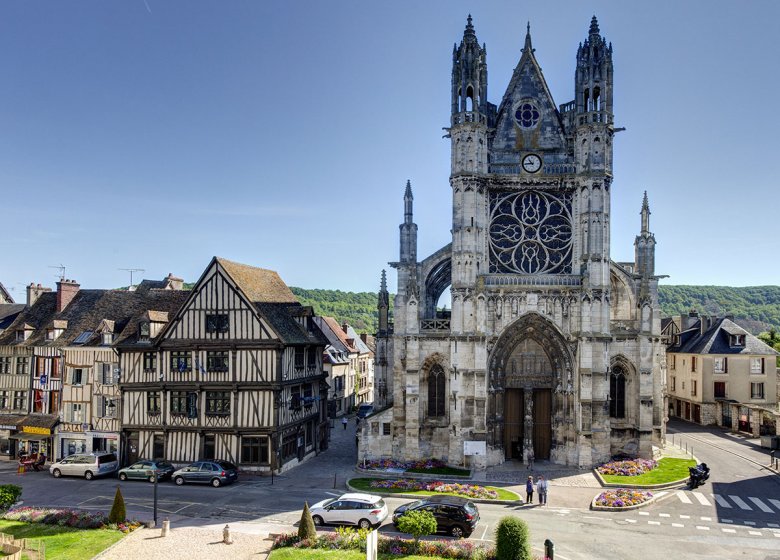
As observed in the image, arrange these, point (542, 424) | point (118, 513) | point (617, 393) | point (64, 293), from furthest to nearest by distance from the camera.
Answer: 1. point (64, 293)
2. point (617, 393)
3. point (542, 424)
4. point (118, 513)

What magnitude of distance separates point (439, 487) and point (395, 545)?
9477 millimetres

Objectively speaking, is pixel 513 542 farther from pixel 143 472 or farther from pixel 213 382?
pixel 143 472

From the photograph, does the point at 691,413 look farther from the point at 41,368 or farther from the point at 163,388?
the point at 41,368

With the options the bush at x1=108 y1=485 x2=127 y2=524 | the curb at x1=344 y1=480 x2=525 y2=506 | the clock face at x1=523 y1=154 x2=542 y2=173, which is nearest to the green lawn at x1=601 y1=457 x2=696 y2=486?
the curb at x1=344 y1=480 x2=525 y2=506

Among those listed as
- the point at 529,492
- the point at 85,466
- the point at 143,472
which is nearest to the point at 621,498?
the point at 529,492

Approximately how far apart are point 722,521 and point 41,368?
37.6 m

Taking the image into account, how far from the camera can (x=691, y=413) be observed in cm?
5500

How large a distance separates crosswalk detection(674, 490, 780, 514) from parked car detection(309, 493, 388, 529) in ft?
49.0

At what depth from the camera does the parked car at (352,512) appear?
77.8 ft

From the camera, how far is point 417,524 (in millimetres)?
20641

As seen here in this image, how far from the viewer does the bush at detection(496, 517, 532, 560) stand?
18547mm

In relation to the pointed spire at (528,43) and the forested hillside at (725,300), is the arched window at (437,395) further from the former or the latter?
the forested hillside at (725,300)

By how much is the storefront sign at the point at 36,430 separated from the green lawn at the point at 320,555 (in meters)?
21.9

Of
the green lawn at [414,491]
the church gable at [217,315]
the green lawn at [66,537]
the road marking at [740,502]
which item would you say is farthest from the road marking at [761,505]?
the green lawn at [66,537]
